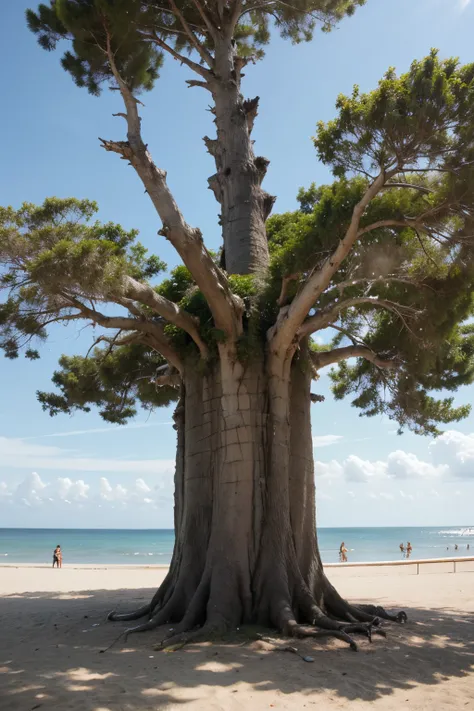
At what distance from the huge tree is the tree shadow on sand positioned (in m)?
0.60

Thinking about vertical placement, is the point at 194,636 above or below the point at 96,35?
below

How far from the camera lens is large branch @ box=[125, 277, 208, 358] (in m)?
7.91

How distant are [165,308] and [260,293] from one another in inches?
60.5

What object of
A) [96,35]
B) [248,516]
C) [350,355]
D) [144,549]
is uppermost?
[96,35]

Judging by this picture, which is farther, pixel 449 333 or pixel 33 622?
pixel 449 333

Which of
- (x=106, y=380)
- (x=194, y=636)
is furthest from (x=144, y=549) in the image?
(x=194, y=636)

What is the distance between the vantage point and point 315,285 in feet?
25.2

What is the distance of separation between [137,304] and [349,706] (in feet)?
20.7

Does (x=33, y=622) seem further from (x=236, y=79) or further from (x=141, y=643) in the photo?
(x=236, y=79)

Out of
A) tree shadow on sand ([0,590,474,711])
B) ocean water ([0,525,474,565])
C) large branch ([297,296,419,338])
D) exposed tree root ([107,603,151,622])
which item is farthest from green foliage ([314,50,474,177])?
ocean water ([0,525,474,565])

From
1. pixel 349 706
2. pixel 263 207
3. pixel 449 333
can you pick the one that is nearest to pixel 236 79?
pixel 263 207

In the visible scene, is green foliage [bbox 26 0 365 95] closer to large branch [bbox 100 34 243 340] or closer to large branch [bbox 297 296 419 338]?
large branch [bbox 100 34 243 340]

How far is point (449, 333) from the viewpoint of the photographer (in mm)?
9281

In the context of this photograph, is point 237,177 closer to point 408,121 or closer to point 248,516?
point 408,121
